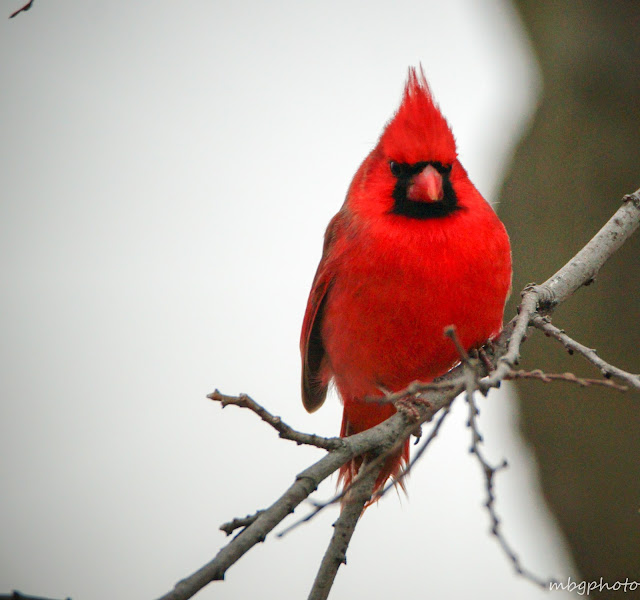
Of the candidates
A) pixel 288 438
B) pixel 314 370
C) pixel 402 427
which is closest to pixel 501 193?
pixel 314 370

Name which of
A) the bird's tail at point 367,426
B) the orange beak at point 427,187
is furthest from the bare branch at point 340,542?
the orange beak at point 427,187

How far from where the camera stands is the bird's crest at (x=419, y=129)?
2350 mm

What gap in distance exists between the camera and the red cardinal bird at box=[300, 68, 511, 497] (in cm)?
219

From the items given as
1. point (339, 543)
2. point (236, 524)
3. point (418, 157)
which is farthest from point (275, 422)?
point (418, 157)

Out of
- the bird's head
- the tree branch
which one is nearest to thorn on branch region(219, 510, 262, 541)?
the tree branch

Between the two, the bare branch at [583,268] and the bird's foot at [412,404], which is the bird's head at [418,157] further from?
the bird's foot at [412,404]

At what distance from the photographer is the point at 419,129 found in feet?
7.72

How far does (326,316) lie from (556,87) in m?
2.68

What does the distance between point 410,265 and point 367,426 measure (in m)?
0.80

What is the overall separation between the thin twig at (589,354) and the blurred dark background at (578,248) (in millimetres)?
2037

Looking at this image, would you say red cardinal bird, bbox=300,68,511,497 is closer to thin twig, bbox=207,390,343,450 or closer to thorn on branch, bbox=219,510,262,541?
thin twig, bbox=207,390,343,450

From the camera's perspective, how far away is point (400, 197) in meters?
2.38

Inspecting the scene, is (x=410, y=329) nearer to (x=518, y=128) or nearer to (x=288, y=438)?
(x=288, y=438)

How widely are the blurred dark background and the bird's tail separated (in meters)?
1.59
